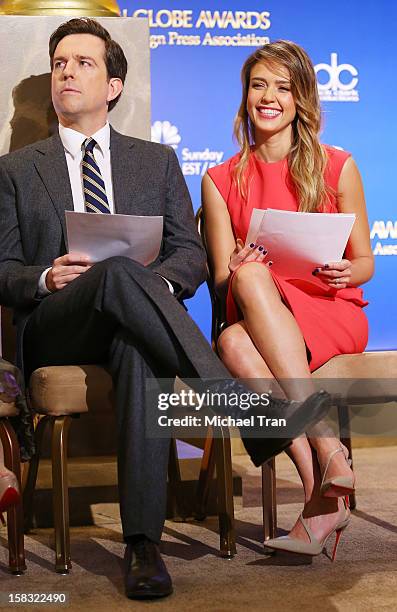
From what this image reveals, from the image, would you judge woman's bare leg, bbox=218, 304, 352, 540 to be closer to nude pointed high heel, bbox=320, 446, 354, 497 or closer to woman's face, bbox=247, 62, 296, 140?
nude pointed high heel, bbox=320, 446, 354, 497

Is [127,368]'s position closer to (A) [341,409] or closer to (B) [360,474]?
(A) [341,409]

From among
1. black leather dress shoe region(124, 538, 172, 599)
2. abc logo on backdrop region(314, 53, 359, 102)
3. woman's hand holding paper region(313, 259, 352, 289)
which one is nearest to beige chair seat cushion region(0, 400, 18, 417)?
black leather dress shoe region(124, 538, 172, 599)

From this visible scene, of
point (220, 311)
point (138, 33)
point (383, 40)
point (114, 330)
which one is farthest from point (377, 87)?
point (114, 330)

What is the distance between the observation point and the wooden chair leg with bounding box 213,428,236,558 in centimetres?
266

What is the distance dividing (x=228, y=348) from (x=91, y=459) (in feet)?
2.98

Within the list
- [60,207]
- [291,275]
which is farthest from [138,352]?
[60,207]

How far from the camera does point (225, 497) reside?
265 centimetres

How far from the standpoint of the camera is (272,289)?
2648 mm

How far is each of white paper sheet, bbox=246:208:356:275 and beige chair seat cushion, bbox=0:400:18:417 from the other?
0.75m

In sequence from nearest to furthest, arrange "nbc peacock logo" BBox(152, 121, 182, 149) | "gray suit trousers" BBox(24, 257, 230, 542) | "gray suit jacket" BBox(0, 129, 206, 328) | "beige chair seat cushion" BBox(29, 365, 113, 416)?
"gray suit trousers" BBox(24, 257, 230, 542) → "beige chair seat cushion" BBox(29, 365, 113, 416) → "gray suit jacket" BBox(0, 129, 206, 328) → "nbc peacock logo" BBox(152, 121, 182, 149)

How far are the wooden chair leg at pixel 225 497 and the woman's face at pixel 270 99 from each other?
0.97 meters

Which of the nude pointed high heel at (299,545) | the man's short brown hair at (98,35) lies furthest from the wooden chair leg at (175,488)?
the man's short brown hair at (98,35)

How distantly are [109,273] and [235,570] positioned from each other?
80cm

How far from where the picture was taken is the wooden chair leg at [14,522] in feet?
8.33
